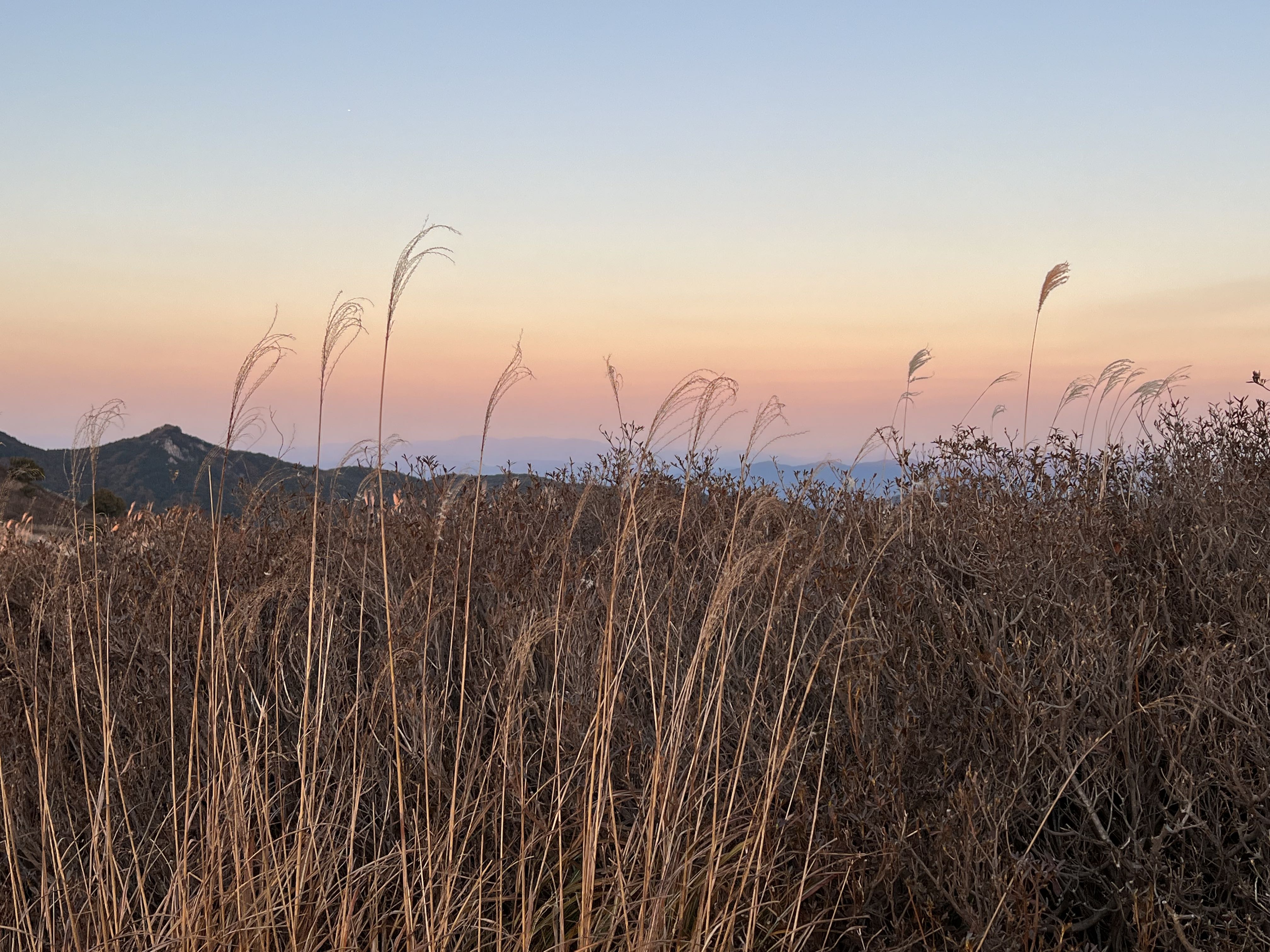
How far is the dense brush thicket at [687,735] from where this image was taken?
7.92 feet

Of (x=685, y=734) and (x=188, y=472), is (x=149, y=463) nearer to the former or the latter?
(x=188, y=472)

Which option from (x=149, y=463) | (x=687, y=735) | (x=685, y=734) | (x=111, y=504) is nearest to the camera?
(x=687, y=735)

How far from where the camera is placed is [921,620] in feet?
11.6

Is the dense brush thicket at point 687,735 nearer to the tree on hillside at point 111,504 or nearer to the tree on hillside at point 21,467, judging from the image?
the tree on hillside at point 21,467

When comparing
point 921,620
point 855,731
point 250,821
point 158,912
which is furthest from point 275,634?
point 921,620

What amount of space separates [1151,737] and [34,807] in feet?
13.4

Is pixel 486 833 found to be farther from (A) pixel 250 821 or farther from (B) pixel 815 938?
(B) pixel 815 938

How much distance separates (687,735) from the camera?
114 inches

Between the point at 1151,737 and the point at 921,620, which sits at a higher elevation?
the point at 921,620

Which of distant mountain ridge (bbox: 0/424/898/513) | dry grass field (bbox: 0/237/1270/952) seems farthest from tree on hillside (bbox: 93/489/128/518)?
dry grass field (bbox: 0/237/1270/952)


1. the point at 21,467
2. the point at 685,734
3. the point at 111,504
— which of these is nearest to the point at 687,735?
the point at 685,734

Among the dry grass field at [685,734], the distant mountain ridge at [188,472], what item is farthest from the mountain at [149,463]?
the dry grass field at [685,734]

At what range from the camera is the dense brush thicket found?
7.92 feet

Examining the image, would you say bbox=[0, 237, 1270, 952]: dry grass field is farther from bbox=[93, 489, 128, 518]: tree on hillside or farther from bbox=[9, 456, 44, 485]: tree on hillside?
bbox=[93, 489, 128, 518]: tree on hillside
